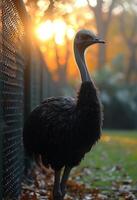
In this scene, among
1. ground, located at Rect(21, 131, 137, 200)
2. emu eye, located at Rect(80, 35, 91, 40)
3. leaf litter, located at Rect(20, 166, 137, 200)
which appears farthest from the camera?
ground, located at Rect(21, 131, 137, 200)

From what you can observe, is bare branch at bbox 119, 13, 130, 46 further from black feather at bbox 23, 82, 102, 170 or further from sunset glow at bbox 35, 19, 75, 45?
black feather at bbox 23, 82, 102, 170

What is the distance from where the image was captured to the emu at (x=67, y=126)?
9.35 meters

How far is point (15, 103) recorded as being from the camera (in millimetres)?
10391

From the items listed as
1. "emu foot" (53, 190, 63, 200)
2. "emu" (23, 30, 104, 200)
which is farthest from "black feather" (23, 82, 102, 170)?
"emu foot" (53, 190, 63, 200)

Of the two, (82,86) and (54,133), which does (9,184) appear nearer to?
(54,133)

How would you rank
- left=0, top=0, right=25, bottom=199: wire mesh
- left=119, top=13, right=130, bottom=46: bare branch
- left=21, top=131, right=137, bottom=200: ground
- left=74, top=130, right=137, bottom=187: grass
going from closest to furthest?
left=0, top=0, right=25, bottom=199: wire mesh < left=21, top=131, right=137, bottom=200: ground < left=74, top=130, right=137, bottom=187: grass < left=119, top=13, right=130, bottom=46: bare branch

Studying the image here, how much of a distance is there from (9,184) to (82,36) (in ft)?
7.63

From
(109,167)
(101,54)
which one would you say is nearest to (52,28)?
(109,167)

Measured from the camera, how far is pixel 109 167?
17.0 metres

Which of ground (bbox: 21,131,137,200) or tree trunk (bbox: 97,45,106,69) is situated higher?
tree trunk (bbox: 97,45,106,69)

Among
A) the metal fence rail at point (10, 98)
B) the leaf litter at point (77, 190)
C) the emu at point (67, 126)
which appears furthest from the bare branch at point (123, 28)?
the emu at point (67, 126)

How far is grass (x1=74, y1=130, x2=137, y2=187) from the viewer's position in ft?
46.1

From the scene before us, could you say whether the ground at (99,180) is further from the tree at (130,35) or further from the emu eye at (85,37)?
the tree at (130,35)

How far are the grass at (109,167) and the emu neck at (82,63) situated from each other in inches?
152
